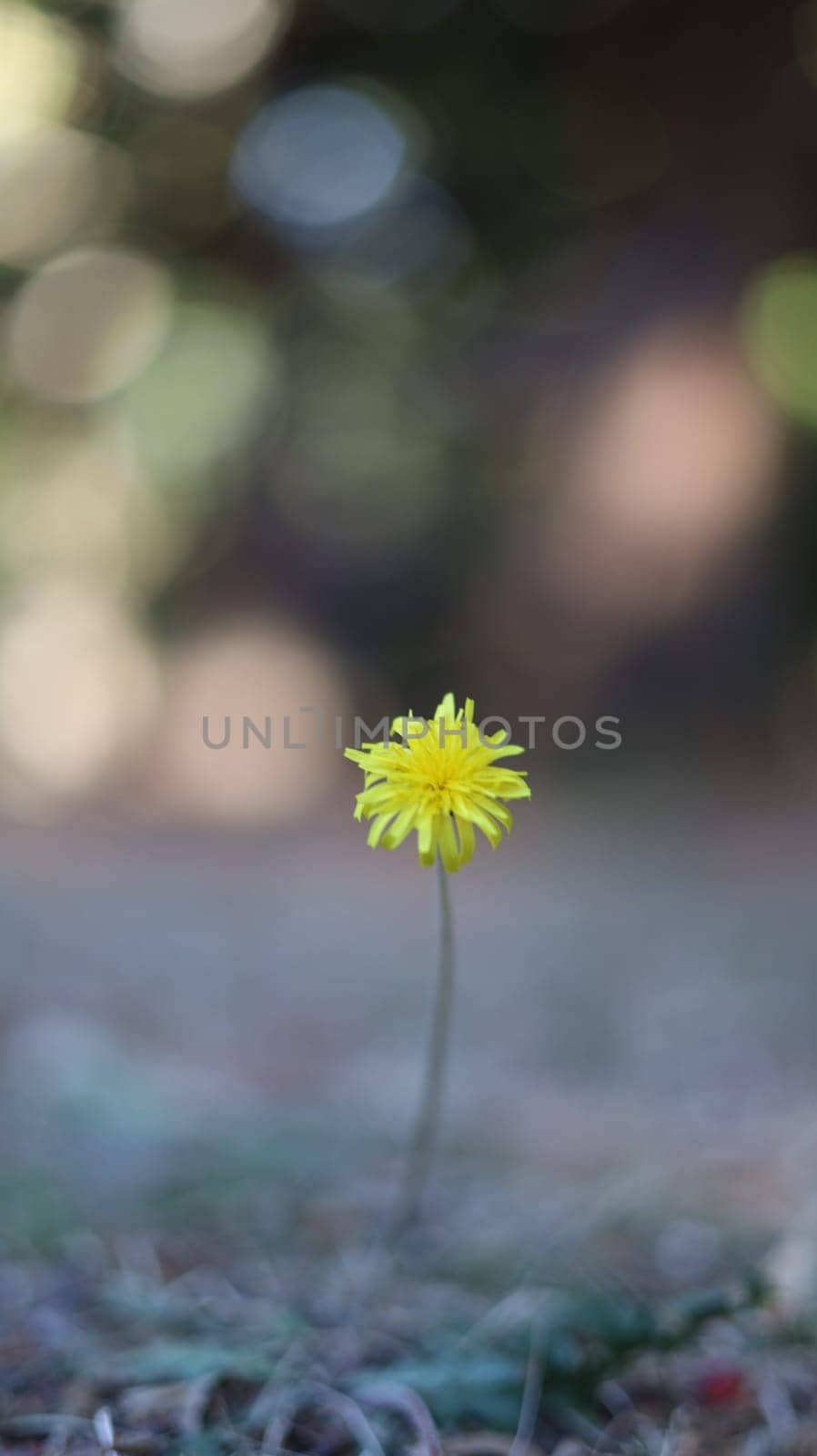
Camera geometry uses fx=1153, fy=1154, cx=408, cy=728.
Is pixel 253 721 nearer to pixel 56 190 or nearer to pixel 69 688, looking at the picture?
pixel 69 688

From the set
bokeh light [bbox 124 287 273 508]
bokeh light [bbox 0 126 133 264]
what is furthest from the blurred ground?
bokeh light [bbox 0 126 133 264]

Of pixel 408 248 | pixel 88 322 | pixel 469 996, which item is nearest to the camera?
pixel 469 996

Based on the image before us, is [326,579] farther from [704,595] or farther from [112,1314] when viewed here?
[112,1314]

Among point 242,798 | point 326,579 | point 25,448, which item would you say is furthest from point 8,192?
point 242,798

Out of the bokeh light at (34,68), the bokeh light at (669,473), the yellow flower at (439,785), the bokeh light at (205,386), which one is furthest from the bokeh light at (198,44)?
the yellow flower at (439,785)

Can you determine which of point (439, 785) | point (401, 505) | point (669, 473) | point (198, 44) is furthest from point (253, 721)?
point (439, 785)
